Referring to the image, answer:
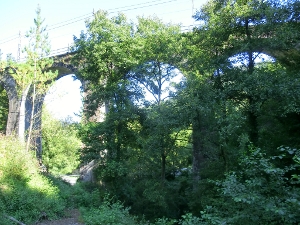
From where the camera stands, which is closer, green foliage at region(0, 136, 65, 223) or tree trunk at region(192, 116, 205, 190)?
green foliage at region(0, 136, 65, 223)

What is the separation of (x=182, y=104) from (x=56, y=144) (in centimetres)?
1523

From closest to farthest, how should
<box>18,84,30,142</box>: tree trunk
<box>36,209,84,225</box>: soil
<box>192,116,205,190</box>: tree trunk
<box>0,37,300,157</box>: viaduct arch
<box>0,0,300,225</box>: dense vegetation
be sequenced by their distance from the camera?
<box>36,209,84,225</box>: soil
<box>0,0,300,225</box>: dense vegetation
<box>192,116,205,190</box>: tree trunk
<box>0,37,300,157</box>: viaduct arch
<box>18,84,30,142</box>: tree trunk

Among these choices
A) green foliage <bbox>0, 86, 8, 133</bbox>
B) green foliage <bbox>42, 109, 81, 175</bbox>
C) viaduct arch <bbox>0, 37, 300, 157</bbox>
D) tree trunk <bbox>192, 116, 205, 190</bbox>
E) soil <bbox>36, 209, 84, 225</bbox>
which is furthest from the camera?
green foliage <bbox>0, 86, 8, 133</bbox>

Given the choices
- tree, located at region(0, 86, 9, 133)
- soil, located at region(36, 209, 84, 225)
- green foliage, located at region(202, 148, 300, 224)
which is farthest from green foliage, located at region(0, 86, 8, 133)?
green foliage, located at region(202, 148, 300, 224)

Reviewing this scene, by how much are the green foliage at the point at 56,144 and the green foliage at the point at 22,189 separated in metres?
10.7

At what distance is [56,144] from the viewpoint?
2247 centimetres

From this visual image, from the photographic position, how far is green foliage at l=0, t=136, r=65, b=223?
26.9ft

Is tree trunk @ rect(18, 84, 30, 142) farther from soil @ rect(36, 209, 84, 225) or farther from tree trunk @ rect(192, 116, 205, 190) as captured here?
tree trunk @ rect(192, 116, 205, 190)

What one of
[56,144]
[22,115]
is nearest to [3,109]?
[56,144]

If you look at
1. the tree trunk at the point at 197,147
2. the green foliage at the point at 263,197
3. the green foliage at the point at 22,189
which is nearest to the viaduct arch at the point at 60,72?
the green foliage at the point at 22,189

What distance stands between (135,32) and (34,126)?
22.2 ft

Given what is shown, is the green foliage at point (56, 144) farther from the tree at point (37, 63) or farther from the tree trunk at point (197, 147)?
the tree trunk at point (197, 147)

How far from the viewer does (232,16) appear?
9.91 meters

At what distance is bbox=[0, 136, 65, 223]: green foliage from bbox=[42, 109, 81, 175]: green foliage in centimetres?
1066
